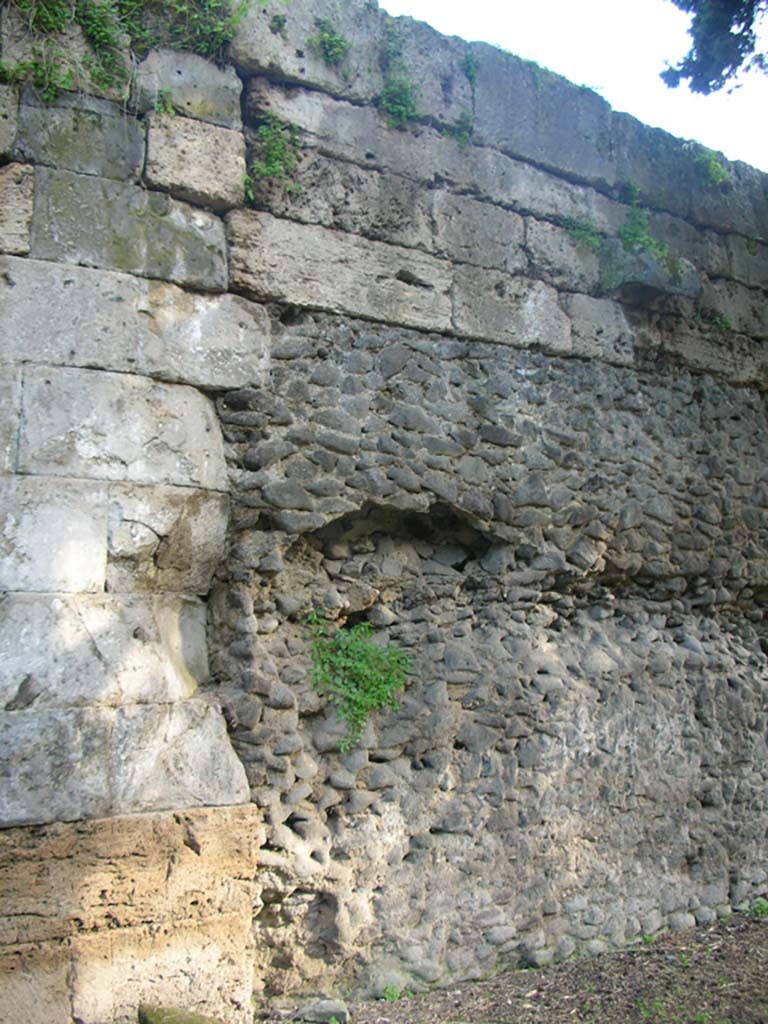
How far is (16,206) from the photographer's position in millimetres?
3762

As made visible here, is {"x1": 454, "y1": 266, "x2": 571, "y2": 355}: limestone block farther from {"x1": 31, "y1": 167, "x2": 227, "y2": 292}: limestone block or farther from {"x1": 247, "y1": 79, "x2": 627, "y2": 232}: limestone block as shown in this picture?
{"x1": 31, "y1": 167, "x2": 227, "y2": 292}: limestone block

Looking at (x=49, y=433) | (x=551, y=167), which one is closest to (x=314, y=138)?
(x=551, y=167)

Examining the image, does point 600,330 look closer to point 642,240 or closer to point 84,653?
point 642,240

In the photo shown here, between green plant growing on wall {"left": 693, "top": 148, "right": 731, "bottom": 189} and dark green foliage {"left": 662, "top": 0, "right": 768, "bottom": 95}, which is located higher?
dark green foliage {"left": 662, "top": 0, "right": 768, "bottom": 95}

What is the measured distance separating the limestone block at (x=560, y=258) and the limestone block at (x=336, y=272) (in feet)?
2.03

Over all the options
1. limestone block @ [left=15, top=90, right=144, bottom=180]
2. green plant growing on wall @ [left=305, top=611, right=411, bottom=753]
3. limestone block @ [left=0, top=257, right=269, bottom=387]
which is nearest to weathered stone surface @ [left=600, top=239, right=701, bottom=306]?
limestone block @ [left=0, top=257, right=269, bottom=387]

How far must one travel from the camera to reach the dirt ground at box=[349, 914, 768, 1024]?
379 centimetres

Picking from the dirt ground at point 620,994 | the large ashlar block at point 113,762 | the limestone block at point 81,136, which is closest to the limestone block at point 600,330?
the limestone block at point 81,136

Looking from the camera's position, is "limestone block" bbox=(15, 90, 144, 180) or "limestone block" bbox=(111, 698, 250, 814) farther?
"limestone block" bbox=(15, 90, 144, 180)

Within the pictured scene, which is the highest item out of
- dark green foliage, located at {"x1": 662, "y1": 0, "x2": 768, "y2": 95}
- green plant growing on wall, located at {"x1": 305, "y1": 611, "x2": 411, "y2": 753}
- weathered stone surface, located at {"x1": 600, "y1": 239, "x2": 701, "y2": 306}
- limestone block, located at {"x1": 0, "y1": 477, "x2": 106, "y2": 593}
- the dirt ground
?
dark green foliage, located at {"x1": 662, "y1": 0, "x2": 768, "y2": 95}

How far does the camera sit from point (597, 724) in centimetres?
475

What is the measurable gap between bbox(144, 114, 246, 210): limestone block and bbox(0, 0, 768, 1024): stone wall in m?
0.01

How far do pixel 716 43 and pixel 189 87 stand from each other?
386 cm

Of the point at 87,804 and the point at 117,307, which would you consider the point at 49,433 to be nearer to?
the point at 117,307
